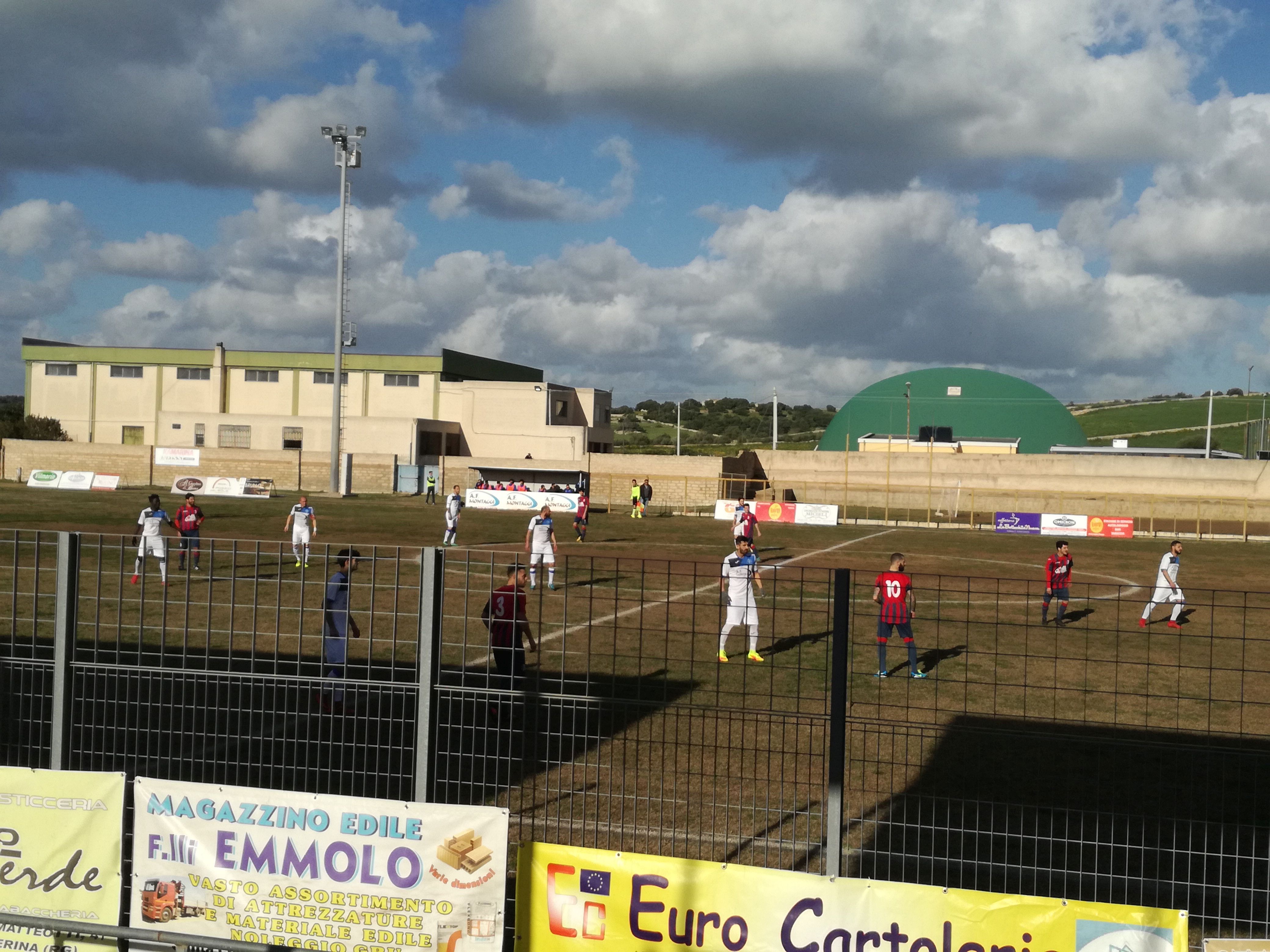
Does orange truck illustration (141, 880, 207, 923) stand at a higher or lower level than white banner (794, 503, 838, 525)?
lower

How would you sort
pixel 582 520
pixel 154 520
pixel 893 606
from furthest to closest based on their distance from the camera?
pixel 582 520 → pixel 154 520 → pixel 893 606

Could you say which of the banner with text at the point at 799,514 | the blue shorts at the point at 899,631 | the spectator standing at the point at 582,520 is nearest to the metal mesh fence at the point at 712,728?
the blue shorts at the point at 899,631

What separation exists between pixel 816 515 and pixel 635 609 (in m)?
33.7

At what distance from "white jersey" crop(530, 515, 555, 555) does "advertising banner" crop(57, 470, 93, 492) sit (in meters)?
41.7

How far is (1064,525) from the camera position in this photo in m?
49.5

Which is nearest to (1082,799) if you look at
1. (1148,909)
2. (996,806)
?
(996,806)

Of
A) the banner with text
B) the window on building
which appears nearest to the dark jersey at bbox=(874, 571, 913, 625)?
the banner with text

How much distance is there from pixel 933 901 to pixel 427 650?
109 inches

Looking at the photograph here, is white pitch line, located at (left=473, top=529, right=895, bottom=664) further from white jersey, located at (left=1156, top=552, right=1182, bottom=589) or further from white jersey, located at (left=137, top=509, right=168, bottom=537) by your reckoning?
white jersey, located at (left=137, top=509, right=168, bottom=537)

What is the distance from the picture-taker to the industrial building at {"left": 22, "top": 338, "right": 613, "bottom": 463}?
252 ft

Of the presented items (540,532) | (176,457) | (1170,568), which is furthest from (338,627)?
(176,457)

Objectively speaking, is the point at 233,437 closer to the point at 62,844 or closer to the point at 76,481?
the point at 76,481

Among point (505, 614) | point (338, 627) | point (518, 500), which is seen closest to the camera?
point (338, 627)

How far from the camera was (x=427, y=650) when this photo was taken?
228 inches
